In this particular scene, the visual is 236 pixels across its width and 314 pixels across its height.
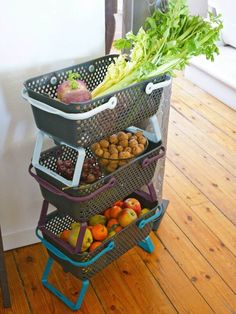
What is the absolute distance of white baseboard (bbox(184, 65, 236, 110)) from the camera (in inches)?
127

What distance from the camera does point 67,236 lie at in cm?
156

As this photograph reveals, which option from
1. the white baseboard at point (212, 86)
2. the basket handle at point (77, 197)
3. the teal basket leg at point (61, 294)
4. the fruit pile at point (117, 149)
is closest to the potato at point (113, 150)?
the fruit pile at point (117, 149)

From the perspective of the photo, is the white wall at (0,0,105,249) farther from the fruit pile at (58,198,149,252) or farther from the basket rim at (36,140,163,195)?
the fruit pile at (58,198,149,252)

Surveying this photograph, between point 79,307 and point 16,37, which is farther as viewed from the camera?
point 79,307

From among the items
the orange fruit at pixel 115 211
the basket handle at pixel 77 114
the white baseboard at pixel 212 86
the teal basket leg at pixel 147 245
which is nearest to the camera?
the basket handle at pixel 77 114

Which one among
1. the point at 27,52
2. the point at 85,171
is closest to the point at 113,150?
the point at 85,171

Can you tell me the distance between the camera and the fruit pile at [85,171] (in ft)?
4.61

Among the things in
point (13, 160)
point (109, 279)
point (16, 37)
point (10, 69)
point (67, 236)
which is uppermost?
point (16, 37)

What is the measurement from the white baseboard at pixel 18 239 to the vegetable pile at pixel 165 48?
0.80 m

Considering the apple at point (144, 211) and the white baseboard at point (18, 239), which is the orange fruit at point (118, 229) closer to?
the apple at point (144, 211)

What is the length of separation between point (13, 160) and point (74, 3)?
0.66 metres

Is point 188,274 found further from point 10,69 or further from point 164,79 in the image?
point 10,69

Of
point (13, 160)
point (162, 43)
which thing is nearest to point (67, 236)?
point (13, 160)

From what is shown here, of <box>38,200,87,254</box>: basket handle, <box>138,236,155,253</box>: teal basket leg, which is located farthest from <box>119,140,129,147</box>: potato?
<box>138,236,155,253</box>: teal basket leg
